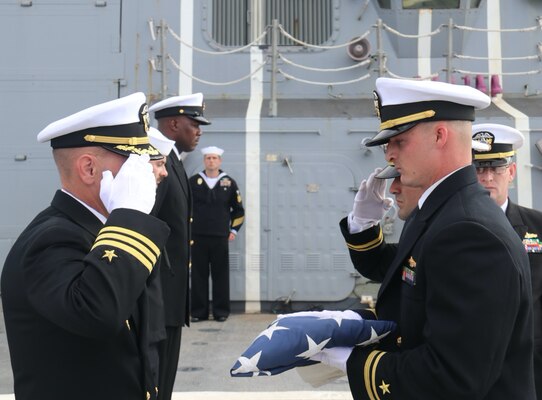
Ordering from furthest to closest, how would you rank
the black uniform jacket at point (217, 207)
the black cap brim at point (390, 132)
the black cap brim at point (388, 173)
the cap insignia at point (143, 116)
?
the black uniform jacket at point (217, 207) < the black cap brim at point (388, 173) < the cap insignia at point (143, 116) < the black cap brim at point (390, 132)

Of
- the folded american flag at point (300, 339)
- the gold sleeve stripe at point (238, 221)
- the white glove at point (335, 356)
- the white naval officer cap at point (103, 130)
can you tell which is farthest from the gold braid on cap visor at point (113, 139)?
the gold sleeve stripe at point (238, 221)

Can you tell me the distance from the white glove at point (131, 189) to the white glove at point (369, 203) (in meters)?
0.78

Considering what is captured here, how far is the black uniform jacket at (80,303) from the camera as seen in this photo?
1.45 meters

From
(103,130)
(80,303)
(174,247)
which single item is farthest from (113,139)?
(174,247)

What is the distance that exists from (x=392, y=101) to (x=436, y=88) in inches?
4.8

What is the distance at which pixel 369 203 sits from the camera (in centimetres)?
215

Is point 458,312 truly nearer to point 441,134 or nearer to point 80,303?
point 441,134

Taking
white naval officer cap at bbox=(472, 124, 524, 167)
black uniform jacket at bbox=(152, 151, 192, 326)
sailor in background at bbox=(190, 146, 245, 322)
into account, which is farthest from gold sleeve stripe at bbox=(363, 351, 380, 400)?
sailor in background at bbox=(190, 146, 245, 322)

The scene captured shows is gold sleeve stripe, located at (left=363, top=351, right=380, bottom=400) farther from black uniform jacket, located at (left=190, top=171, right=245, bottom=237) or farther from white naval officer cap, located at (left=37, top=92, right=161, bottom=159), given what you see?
black uniform jacket, located at (left=190, top=171, right=245, bottom=237)

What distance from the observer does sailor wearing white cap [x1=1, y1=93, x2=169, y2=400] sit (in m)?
1.46

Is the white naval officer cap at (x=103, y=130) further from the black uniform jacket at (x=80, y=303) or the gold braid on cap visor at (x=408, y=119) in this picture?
the gold braid on cap visor at (x=408, y=119)

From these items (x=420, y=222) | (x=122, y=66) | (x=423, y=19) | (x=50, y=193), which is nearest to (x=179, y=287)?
(x=420, y=222)

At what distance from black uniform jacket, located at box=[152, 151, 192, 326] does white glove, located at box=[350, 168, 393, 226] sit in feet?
3.68

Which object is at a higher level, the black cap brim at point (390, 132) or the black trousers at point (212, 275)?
the black cap brim at point (390, 132)
